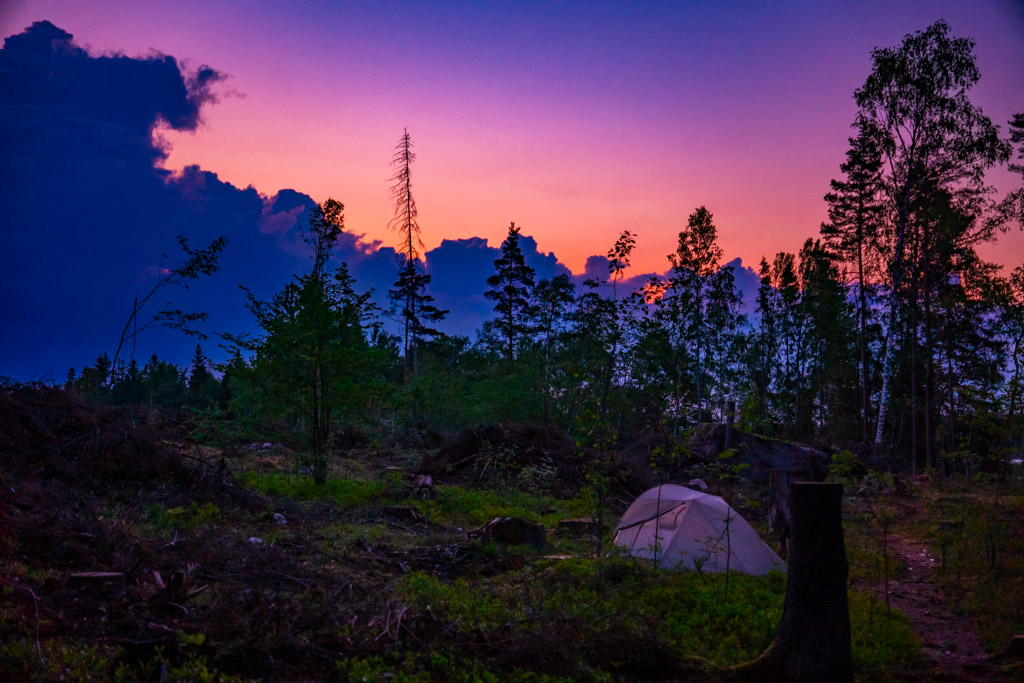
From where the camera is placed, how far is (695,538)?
1085cm

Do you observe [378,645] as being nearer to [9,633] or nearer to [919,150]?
[9,633]

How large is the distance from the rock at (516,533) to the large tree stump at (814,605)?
5.40 metres

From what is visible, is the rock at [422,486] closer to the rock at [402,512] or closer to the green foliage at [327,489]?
the green foliage at [327,489]

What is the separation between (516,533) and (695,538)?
3207 millimetres

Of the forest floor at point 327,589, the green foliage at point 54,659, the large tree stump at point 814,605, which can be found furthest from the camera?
the large tree stump at point 814,605

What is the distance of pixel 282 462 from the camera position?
18.2 meters

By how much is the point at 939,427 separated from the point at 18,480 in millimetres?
33004

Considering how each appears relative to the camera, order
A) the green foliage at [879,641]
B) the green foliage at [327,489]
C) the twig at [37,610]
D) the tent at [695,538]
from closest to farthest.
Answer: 1. the twig at [37,610]
2. the green foliage at [879,641]
3. the tent at [695,538]
4. the green foliage at [327,489]

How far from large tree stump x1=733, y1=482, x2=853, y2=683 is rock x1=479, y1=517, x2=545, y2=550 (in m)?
5.40

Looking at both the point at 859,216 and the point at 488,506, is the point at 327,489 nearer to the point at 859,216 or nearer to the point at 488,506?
the point at 488,506

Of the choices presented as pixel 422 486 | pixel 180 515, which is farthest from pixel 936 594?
pixel 180 515

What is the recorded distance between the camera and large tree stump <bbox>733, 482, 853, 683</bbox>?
6102mm

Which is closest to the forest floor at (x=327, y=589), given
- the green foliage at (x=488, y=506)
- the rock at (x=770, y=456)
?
the green foliage at (x=488, y=506)

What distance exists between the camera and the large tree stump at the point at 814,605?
240 inches
